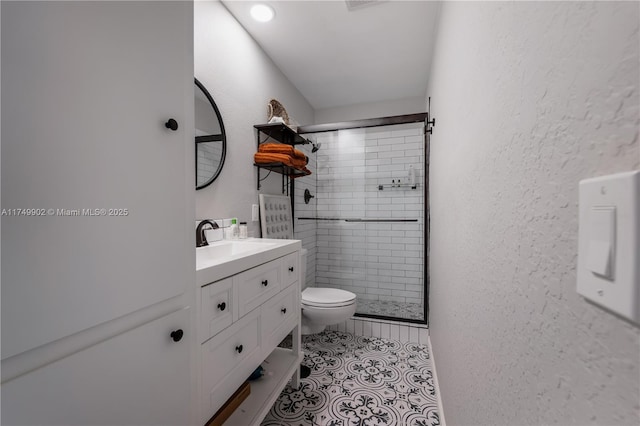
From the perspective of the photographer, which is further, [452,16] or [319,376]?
[319,376]

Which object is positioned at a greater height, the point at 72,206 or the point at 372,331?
the point at 72,206

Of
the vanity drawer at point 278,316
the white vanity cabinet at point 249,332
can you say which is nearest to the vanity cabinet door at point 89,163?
the white vanity cabinet at point 249,332

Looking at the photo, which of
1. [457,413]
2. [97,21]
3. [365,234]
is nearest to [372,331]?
[365,234]

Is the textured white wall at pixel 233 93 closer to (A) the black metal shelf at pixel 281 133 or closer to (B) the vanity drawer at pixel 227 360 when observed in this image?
(A) the black metal shelf at pixel 281 133

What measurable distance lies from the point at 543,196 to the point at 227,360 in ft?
3.57

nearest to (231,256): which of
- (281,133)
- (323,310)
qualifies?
(323,310)

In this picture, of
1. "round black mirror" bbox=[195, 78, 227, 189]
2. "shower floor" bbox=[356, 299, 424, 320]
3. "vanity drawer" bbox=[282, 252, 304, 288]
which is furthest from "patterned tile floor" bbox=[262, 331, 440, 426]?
"round black mirror" bbox=[195, 78, 227, 189]

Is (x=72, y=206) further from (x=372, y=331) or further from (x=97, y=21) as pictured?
(x=372, y=331)

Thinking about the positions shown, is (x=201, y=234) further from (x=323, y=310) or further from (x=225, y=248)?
(x=323, y=310)

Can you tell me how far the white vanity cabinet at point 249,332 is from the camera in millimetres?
918

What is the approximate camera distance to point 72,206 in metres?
0.53

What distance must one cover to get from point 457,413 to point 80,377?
1162 millimetres

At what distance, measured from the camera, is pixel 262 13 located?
178 centimetres

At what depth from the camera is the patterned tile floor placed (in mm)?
1448
